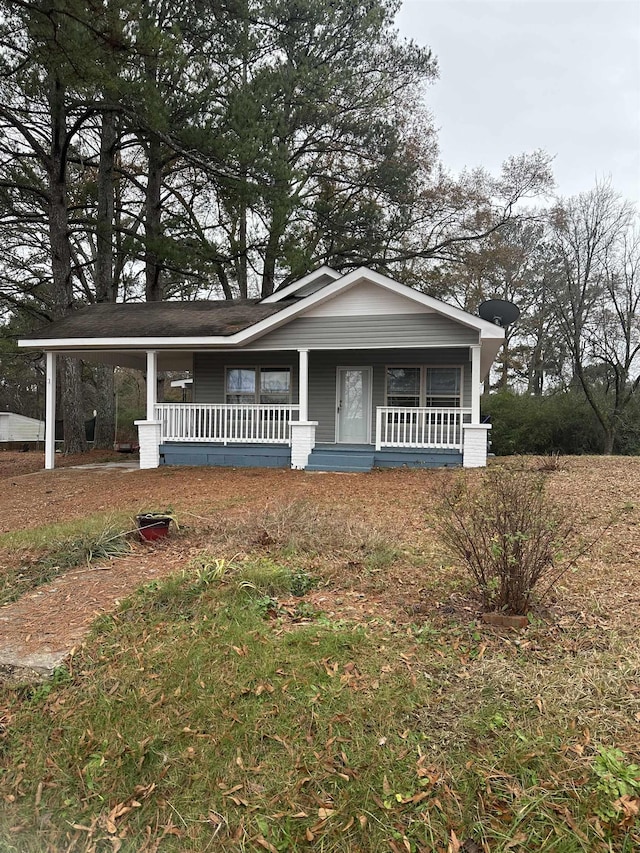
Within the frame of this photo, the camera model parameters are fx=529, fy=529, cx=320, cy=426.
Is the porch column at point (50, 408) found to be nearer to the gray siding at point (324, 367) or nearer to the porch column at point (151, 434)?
the porch column at point (151, 434)

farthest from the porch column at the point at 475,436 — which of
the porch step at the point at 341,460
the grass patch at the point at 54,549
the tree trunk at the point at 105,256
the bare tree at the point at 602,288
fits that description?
the tree trunk at the point at 105,256

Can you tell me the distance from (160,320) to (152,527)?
9322 millimetres

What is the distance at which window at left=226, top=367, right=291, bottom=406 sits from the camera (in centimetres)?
1434

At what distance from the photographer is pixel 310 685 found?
2.76m

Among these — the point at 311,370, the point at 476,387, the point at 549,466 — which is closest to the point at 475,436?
the point at 476,387

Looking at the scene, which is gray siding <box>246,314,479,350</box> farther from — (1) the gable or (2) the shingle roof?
(2) the shingle roof

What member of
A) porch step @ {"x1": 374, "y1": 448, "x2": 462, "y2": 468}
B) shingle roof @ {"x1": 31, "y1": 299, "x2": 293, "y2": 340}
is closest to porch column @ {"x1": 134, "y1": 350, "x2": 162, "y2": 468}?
shingle roof @ {"x1": 31, "y1": 299, "x2": 293, "y2": 340}

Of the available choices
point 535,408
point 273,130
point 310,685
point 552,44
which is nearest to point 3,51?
point 273,130

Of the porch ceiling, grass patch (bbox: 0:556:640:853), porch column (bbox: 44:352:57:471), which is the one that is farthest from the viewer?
the porch ceiling

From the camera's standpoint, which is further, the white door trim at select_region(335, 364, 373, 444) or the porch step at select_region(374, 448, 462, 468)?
the white door trim at select_region(335, 364, 373, 444)

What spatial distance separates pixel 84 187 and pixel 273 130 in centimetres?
755

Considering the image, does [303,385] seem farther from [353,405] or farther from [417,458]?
[417,458]

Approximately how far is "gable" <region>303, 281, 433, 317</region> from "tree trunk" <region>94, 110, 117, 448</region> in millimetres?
8384

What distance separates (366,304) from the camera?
39.3 feet
